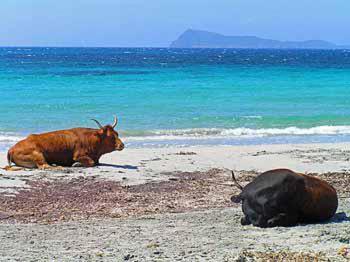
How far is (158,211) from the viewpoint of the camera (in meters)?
Result: 10.8

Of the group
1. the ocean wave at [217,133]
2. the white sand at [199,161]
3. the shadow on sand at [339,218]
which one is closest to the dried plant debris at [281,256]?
the shadow on sand at [339,218]

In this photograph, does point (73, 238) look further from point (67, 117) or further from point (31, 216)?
point (67, 117)

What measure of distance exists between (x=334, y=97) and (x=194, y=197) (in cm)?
2820

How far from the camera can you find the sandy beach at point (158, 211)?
309 inches

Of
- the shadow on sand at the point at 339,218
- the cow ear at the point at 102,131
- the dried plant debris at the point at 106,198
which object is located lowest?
the dried plant debris at the point at 106,198

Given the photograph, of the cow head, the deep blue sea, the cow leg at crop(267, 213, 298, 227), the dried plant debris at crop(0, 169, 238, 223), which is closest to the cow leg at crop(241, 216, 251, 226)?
the cow leg at crop(267, 213, 298, 227)

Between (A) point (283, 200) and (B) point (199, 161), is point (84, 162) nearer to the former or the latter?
(B) point (199, 161)

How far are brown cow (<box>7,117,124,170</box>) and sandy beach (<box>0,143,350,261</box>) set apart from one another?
42 centimetres

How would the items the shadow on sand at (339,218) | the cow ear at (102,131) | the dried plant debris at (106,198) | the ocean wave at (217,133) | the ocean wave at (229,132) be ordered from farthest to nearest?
the ocean wave at (229,132) < the ocean wave at (217,133) < the cow ear at (102,131) < the dried plant debris at (106,198) < the shadow on sand at (339,218)

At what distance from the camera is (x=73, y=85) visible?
4509 centimetres

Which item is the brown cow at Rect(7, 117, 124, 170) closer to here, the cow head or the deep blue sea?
the cow head

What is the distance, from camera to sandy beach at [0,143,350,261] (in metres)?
7.84

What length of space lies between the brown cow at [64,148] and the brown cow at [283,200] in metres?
6.14

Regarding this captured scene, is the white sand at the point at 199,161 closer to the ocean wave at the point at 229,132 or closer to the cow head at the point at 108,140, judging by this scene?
the cow head at the point at 108,140
